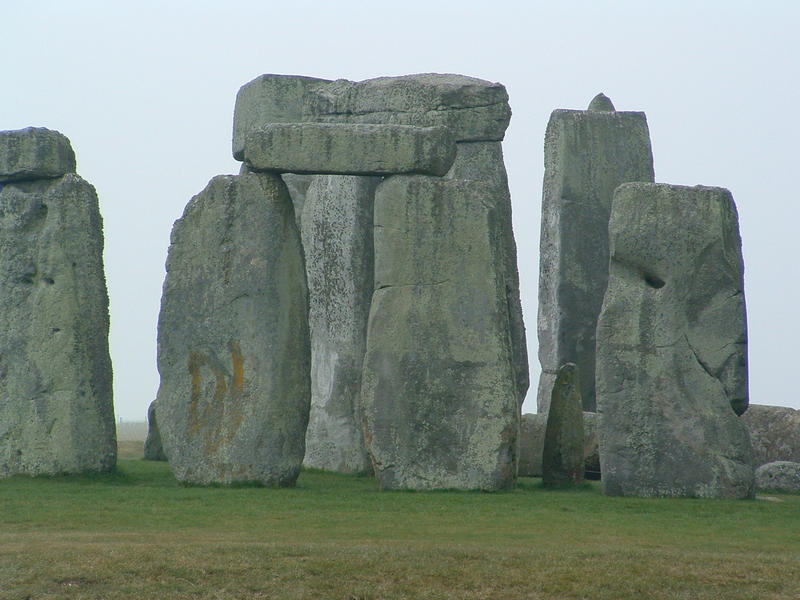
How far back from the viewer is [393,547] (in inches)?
440

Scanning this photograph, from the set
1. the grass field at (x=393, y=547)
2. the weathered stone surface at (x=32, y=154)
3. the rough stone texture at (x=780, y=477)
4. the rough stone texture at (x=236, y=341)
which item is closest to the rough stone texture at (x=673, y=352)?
the grass field at (x=393, y=547)

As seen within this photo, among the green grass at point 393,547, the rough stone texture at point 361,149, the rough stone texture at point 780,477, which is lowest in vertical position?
the green grass at point 393,547

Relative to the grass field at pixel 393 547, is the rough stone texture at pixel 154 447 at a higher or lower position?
higher

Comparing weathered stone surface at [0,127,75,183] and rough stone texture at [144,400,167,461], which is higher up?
weathered stone surface at [0,127,75,183]

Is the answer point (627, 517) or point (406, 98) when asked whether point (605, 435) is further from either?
point (406, 98)

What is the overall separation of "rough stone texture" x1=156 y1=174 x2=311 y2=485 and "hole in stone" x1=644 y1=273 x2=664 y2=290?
3.45m

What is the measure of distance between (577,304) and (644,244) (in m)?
6.31

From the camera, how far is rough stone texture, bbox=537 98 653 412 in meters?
20.8

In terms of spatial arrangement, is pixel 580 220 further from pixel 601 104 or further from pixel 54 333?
pixel 54 333

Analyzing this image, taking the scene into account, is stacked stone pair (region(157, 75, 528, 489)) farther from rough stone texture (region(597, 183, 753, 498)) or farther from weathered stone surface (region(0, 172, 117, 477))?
rough stone texture (region(597, 183, 753, 498))

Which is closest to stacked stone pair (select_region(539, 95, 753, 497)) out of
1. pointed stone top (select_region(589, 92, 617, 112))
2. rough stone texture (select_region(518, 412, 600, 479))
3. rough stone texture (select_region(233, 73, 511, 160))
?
rough stone texture (select_region(518, 412, 600, 479))

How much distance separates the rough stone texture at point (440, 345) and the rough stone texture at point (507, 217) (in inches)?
40.6

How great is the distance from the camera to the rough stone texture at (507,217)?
18.1 m

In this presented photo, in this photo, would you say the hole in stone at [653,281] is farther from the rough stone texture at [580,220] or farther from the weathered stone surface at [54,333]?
the rough stone texture at [580,220]
